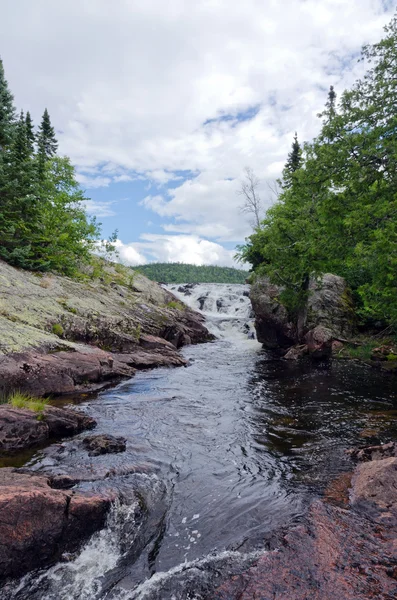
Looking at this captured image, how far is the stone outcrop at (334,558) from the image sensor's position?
3.53m

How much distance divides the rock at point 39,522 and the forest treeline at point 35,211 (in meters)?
15.1

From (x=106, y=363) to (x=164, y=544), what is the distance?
9.34m

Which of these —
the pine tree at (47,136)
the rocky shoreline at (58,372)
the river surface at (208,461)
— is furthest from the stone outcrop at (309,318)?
the pine tree at (47,136)

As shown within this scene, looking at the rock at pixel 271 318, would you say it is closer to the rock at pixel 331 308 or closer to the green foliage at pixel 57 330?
the rock at pixel 331 308

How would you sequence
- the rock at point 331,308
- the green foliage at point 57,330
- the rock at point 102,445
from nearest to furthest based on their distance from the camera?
the rock at point 102,445 → the green foliage at point 57,330 → the rock at point 331,308

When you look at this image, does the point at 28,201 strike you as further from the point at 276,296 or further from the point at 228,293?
the point at 228,293

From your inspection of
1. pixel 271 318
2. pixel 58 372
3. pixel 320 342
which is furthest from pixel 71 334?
pixel 271 318

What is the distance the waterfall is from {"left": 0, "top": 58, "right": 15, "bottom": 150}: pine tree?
21694 mm

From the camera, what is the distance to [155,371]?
15.9 metres

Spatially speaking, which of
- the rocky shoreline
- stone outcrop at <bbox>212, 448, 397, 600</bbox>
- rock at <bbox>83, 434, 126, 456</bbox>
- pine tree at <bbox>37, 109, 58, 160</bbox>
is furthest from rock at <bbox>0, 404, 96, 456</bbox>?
pine tree at <bbox>37, 109, 58, 160</bbox>

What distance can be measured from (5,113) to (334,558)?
28558 millimetres

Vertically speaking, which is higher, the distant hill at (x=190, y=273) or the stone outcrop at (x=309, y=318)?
the distant hill at (x=190, y=273)

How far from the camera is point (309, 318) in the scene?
21453 mm

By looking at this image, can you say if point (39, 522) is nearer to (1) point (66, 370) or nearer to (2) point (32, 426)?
(2) point (32, 426)
